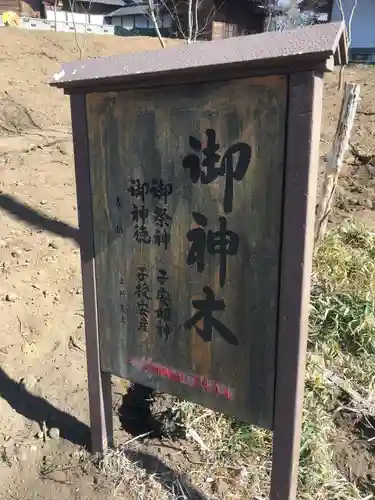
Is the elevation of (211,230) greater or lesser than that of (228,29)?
lesser

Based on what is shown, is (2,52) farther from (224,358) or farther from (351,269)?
(224,358)

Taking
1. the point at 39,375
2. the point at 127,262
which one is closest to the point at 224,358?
the point at 127,262

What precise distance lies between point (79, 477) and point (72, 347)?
0.98m

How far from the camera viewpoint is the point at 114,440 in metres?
2.75

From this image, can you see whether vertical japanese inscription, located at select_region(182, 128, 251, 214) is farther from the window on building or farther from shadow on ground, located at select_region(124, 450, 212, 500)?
the window on building

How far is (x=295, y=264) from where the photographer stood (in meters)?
1.77

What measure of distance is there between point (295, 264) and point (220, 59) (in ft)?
2.57

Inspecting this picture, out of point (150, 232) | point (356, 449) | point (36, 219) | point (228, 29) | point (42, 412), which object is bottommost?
point (356, 449)

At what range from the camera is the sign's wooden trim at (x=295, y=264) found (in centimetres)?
164

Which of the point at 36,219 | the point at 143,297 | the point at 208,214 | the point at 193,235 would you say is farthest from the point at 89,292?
the point at 36,219

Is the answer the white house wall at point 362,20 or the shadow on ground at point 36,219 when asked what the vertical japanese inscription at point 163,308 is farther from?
the white house wall at point 362,20

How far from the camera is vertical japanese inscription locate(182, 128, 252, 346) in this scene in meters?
1.85

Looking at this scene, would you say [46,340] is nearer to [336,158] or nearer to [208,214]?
[208,214]

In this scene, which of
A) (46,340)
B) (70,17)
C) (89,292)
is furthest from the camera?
(70,17)
